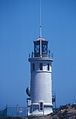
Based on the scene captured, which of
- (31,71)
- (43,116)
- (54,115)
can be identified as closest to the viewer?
(54,115)

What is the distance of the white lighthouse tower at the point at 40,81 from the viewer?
47.2m

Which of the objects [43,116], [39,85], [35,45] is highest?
[35,45]

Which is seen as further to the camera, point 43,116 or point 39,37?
Result: point 39,37

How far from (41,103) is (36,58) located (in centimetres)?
458

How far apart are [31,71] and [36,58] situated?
5.01 ft

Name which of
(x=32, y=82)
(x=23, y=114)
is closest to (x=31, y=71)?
(x=32, y=82)

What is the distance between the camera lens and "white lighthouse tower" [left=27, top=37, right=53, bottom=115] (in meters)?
47.2

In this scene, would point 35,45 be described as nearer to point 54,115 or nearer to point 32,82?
point 32,82

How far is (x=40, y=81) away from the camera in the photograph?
155 ft

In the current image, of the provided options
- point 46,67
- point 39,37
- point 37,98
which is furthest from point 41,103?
point 39,37

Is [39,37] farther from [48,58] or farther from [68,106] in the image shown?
[68,106]

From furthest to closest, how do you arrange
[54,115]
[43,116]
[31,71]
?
1. [31,71]
2. [43,116]
3. [54,115]

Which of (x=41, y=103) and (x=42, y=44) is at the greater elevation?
(x=42, y=44)

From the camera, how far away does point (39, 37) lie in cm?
4934
